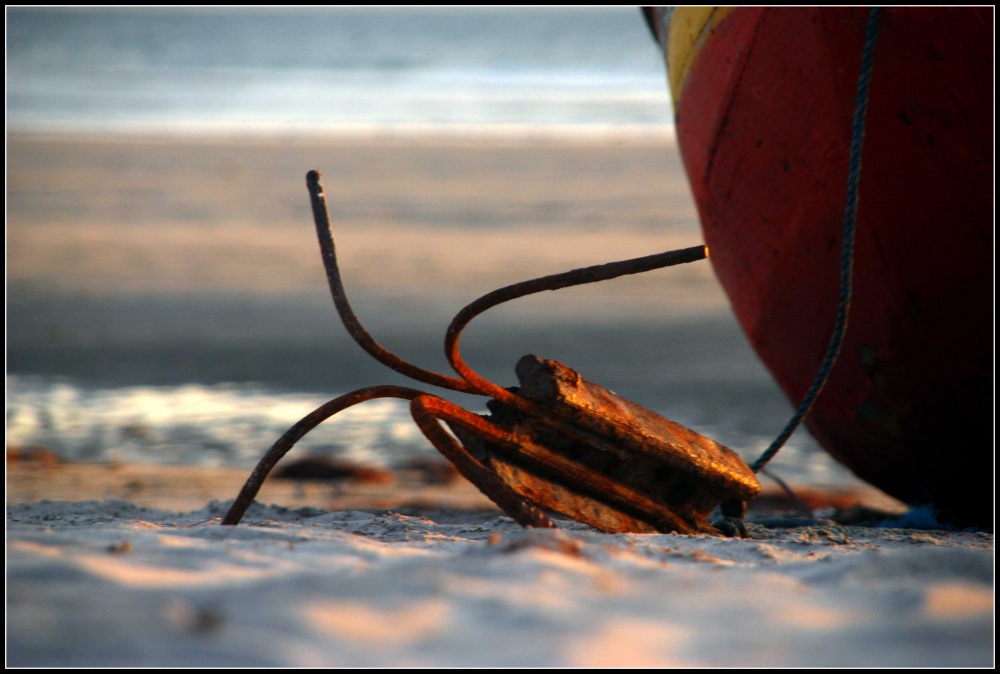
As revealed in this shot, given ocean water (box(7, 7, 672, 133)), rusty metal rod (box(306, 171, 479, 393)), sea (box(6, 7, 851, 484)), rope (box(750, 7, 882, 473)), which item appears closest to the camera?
rusty metal rod (box(306, 171, 479, 393))

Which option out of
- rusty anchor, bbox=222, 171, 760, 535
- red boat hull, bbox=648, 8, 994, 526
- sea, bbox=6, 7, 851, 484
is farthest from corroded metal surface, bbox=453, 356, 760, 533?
sea, bbox=6, 7, 851, 484

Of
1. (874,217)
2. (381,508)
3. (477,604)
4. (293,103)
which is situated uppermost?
(293,103)

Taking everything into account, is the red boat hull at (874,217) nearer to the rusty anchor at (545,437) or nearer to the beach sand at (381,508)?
the beach sand at (381,508)

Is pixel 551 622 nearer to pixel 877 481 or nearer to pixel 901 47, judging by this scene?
pixel 901 47

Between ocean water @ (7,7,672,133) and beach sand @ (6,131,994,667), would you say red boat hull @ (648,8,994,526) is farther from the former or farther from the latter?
Answer: ocean water @ (7,7,672,133)

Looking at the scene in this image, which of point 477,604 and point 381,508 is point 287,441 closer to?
point 477,604

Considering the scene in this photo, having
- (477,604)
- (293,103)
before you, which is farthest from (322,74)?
(477,604)
